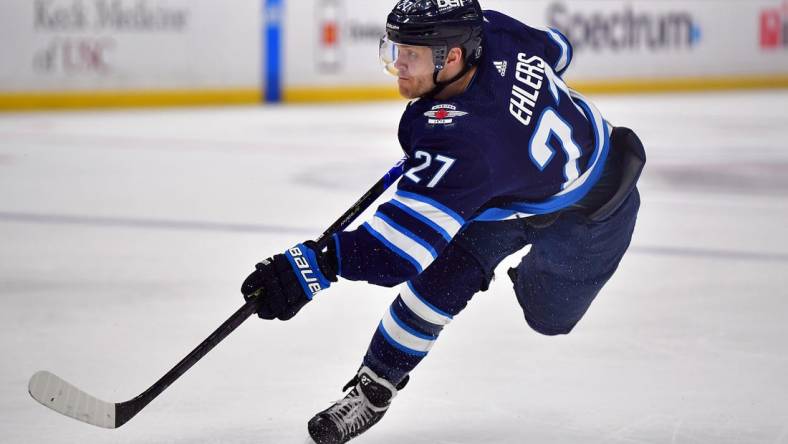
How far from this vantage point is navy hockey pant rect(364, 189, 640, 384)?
231cm

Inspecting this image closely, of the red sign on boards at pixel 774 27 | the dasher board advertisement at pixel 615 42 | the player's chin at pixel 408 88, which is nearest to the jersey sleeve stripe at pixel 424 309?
the player's chin at pixel 408 88

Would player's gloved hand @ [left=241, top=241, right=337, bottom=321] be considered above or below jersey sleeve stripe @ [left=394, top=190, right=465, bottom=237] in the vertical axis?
below

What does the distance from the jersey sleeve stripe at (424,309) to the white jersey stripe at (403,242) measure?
11.1 inches

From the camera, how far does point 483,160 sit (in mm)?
2033

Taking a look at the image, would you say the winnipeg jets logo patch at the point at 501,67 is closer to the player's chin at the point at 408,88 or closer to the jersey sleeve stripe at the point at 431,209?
the player's chin at the point at 408,88

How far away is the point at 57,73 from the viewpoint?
9477mm

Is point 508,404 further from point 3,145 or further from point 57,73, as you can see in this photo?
point 57,73

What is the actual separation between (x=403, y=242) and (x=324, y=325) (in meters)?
1.31

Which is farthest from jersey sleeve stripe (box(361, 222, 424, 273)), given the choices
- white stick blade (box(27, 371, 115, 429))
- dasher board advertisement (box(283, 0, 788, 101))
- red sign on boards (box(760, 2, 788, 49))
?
red sign on boards (box(760, 2, 788, 49))

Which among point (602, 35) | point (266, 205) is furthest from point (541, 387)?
point (602, 35)

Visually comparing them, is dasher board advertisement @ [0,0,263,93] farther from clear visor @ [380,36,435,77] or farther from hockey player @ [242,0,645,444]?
clear visor @ [380,36,435,77]

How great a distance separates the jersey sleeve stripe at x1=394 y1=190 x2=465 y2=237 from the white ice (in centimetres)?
53

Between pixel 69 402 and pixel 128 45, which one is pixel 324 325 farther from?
pixel 128 45

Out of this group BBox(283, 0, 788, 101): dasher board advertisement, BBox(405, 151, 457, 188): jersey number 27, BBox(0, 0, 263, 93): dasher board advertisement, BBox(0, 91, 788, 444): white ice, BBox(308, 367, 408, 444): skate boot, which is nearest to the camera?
BBox(405, 151, 457, 188): jersey number 27
